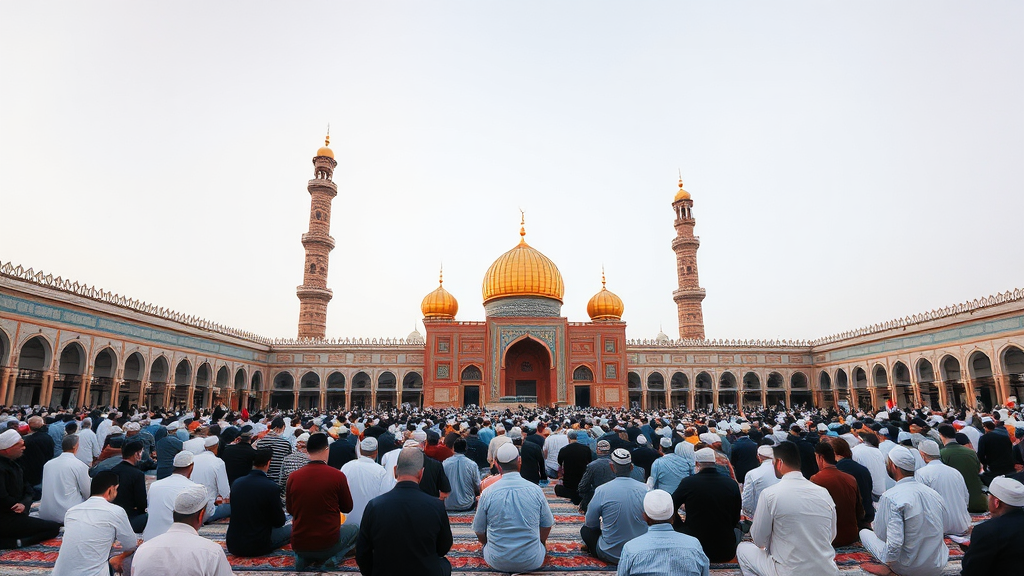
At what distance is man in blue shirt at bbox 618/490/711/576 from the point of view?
8.54 ft

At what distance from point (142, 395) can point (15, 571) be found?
62.4 ft

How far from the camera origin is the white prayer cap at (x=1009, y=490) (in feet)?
8.85

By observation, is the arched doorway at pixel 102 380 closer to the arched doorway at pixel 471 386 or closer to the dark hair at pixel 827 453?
the arched doorway at pixel 471 386

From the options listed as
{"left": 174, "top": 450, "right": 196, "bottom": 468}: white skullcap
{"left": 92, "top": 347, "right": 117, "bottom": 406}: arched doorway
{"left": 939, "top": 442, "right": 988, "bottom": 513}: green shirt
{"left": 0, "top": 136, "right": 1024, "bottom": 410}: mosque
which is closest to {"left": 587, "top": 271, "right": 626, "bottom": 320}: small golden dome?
{"left": 0, "top": 136, "right": 1024, "bottom": 410}: mosque

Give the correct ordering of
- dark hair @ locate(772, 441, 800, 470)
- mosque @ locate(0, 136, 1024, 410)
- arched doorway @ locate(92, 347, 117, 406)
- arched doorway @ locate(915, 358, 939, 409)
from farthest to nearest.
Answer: arched doorway @ locate(915, 358, 939, 409) → arched doorway @ locate(92, 347, 117, 406) → mosque @ locate(0, 136, 1024, 410) → dark hair @ locate(772, 441, 800, 470)

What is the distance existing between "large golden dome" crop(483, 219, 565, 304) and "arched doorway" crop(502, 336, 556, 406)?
265 cm

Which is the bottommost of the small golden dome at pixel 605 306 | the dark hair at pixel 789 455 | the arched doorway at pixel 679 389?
the dark hair at pixel 789 455

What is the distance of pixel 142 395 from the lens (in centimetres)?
2042

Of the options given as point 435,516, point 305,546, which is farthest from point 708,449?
point 305,546

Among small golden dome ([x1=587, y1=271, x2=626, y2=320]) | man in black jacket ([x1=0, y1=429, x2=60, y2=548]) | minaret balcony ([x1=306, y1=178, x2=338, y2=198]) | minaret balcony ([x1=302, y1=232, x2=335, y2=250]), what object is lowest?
man in black jacket ([x1=0, y1=429, x2=60, y2=548])

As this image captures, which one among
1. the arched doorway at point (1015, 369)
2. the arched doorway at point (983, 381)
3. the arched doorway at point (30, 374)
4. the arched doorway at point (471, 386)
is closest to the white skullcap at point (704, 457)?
the arched doorway at point (30, 374)

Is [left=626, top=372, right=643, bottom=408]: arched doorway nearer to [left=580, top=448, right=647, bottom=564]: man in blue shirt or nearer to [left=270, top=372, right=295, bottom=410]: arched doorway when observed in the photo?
[left=270, top=372, right=295, bottom=410]: arched doorway

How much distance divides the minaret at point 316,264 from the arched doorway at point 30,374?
13.4m

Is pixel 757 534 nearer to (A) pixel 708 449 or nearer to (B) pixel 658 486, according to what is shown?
(A) pixel 708 449
